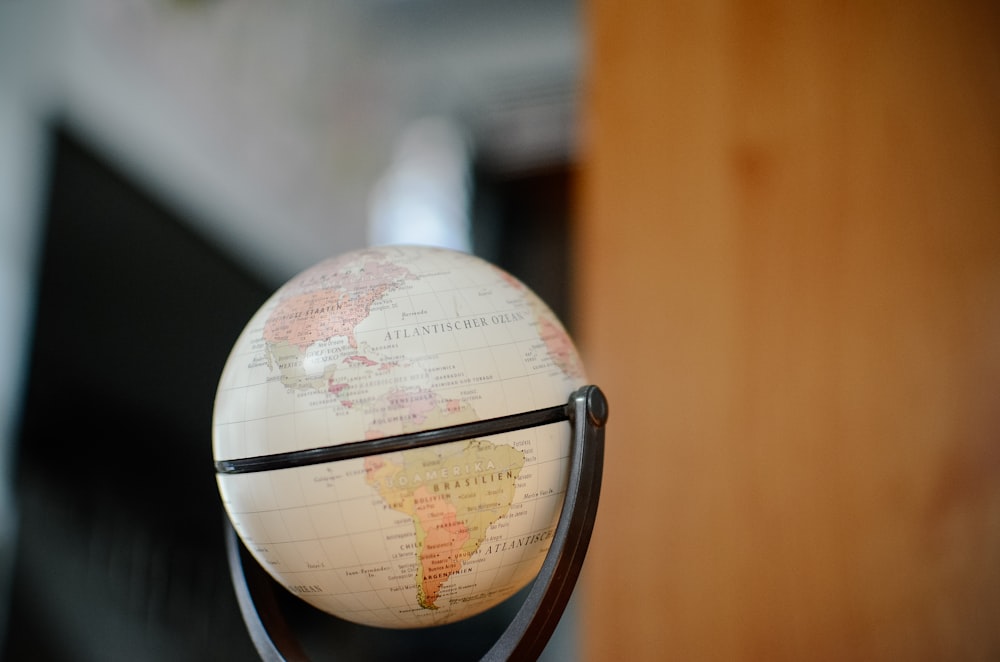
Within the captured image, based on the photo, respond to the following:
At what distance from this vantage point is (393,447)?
659 mm

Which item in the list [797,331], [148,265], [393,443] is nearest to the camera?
[393,443]

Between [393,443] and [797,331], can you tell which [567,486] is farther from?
[797,331]

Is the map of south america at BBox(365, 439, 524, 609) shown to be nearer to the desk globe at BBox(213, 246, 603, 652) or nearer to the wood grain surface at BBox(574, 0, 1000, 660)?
the desk globe at BBox(213, 246, 603, 652)

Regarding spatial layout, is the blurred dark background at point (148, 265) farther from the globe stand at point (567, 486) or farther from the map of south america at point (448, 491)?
the map of south america at point (448, 491)

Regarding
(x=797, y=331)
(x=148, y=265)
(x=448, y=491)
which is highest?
(x=148, y=265)

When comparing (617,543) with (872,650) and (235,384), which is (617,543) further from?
(235,384)

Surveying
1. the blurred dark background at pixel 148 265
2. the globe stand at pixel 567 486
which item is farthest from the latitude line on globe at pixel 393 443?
the blurred dark background at pixel 148 265

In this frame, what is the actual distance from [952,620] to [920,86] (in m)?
0.71

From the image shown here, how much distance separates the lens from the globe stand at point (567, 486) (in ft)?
2.18

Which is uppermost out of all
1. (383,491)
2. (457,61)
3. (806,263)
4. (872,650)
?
(457,61)

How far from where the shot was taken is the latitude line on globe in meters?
0.66

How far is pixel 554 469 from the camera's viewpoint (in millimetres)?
716

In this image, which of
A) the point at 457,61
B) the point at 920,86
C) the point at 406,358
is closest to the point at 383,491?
the point at 406,358

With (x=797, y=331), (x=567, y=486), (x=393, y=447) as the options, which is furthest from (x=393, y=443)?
(x=797, y=331)
